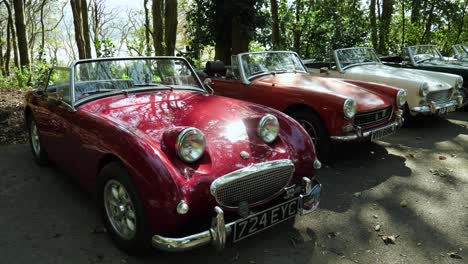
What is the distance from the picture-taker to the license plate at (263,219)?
2713 millimetres

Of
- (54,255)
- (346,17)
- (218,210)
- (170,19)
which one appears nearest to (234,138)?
(218,210)

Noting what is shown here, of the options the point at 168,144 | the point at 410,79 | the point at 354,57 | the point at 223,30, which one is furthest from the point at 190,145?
the point at 223,30

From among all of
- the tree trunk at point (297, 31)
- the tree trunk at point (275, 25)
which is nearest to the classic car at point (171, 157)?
the tree trunk at point (275, 25)

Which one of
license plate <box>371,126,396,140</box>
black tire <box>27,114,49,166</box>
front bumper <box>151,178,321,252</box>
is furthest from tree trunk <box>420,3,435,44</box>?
front bumper <box>151,178,321,252</box>

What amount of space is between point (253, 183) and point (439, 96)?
5695mm

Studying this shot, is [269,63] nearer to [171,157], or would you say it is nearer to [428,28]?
[171,157]

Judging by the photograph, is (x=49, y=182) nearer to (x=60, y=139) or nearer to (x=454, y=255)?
(x=60, y=139)

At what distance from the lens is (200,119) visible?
342cm

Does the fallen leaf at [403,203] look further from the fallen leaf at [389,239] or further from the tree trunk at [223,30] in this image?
the tree trunk at [223,30]

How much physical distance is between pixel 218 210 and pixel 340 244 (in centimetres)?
127

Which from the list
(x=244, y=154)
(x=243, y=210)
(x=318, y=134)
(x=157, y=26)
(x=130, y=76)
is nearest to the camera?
(x=243, y=210)

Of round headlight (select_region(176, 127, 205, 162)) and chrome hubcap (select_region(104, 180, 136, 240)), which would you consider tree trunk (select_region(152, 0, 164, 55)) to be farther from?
round headlight (select_region(176, 127, 205, 162))

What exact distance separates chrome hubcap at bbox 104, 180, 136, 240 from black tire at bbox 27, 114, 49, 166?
2130mm

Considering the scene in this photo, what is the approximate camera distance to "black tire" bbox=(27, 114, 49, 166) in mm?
4893
